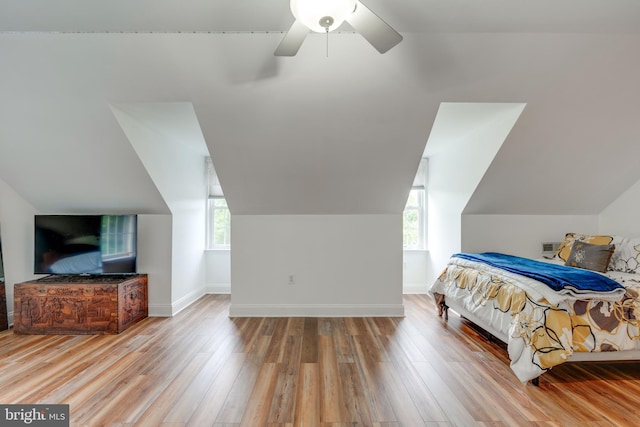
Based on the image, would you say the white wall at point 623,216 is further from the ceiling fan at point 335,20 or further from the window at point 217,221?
the window at point 217,221

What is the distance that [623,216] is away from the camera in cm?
359

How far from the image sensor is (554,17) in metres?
1.89

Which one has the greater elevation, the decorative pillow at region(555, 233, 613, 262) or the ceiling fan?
the ceiling fan

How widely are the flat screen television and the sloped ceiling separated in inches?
11.0

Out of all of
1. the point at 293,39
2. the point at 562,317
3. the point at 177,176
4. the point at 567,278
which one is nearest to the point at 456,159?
the point at 567,278

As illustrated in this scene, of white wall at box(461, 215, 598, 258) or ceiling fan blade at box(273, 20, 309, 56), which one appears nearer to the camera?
ceiling fan blade at box(273, 20, 309, 56)

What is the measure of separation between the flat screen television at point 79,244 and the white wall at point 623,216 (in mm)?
6013

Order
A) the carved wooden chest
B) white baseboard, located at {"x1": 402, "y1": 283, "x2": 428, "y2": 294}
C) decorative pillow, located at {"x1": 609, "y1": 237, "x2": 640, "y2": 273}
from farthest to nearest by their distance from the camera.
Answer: white baseboard, located at {"x1": 402, "y1": 283, "x2": 428, "y2": 294} → the carved wooden chest → decorative pillow, located at {"x1": 609, "y1": 237, "x2": 640, "y2": 273}

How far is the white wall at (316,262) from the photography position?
3656 millimetres

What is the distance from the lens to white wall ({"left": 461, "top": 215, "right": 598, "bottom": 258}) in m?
3.82

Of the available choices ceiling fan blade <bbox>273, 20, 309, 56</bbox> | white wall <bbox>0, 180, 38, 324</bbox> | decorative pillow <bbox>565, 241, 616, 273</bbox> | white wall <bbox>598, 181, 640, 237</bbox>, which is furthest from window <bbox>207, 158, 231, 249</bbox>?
white wall <bbox>598, 181, 640, 237</bbox>

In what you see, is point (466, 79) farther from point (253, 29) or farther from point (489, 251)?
point (489, 251)

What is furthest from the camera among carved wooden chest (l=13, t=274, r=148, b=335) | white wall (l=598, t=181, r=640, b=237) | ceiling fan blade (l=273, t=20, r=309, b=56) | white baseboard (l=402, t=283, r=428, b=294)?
white baseboard (l=402, t=283, r=428, b=294)

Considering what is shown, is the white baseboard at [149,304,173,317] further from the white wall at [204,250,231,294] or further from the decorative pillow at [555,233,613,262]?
the decorative pillow at [555,233,613,262]
